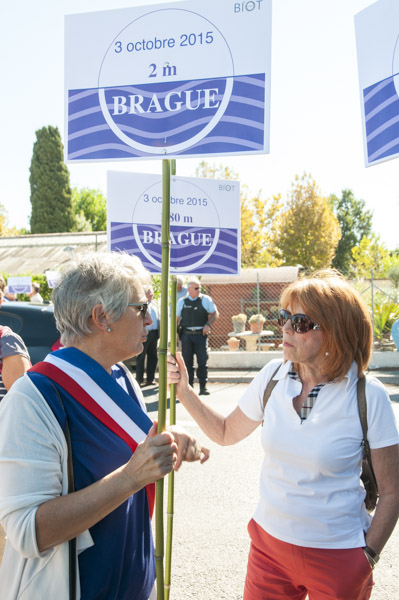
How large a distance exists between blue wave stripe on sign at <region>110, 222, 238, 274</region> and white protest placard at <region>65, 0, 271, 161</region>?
2.40 meters

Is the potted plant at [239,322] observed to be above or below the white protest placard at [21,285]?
below

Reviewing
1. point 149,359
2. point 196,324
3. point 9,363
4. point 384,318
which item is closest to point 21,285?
point 149,359

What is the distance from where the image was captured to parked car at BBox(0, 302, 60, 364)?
21.1 feet

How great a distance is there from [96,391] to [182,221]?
10.2ft

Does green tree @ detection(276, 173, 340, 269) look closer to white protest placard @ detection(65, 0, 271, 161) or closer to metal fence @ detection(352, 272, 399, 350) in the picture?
metal fence @ detection(352, 272, 399, 350)

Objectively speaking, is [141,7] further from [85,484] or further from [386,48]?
[85,484]

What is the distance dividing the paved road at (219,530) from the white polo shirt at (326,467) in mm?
1598

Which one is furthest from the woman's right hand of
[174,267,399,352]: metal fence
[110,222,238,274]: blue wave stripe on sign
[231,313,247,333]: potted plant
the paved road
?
[231,313,247,333]: potted plant

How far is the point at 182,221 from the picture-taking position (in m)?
4.61

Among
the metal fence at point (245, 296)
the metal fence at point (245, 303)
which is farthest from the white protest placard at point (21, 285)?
the metal fence at point (245, 296)

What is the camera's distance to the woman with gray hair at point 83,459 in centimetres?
147

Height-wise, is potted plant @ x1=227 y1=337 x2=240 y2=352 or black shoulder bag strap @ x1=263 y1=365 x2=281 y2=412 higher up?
black shoulder bag strap @ x1=263 y1=365 x2=281 y2=412

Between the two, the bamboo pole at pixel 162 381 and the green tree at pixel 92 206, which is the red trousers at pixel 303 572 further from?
the green tree at pixel 92 206

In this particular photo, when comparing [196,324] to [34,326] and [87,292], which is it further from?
[87,292]
